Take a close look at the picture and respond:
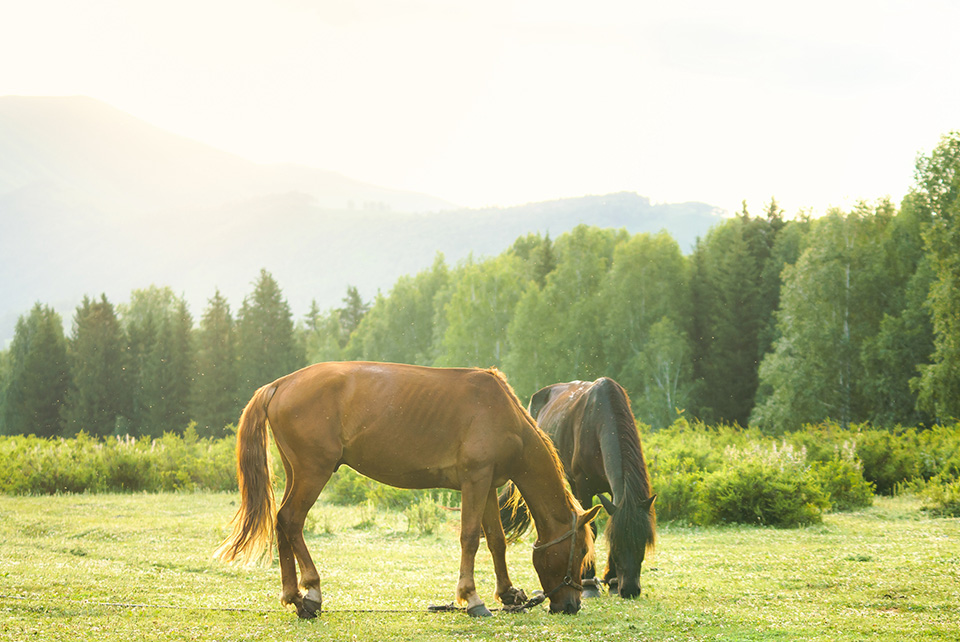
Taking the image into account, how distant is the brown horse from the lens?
22.7 ft

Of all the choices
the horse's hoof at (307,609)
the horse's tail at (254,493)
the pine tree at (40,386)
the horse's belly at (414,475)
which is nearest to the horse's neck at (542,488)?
the horse's belly at (414,475)

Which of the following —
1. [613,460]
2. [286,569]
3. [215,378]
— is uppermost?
[613,460]

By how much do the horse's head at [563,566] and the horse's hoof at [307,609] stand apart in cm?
192

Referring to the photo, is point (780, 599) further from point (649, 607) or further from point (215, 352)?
point (215, 352)

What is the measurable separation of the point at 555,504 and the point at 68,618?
4.04 m

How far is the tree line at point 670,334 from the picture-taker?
138 feet

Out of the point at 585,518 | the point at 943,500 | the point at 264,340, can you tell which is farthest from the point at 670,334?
the point at 585,518

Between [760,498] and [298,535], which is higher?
[298,535]

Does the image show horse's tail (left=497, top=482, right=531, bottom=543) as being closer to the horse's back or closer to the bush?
the horse's back

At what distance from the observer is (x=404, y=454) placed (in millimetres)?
7109

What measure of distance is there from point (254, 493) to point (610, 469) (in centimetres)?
341

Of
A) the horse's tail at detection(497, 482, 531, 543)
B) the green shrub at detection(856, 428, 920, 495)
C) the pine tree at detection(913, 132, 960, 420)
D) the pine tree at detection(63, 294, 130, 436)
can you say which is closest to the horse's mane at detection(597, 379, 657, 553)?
the horse's tail at detection(497, 482, 531, 543)

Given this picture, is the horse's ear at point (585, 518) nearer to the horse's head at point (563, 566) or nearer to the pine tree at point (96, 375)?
the horse's head at point (563, 566)

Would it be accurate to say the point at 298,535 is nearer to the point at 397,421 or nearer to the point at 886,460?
the point at 397,421
